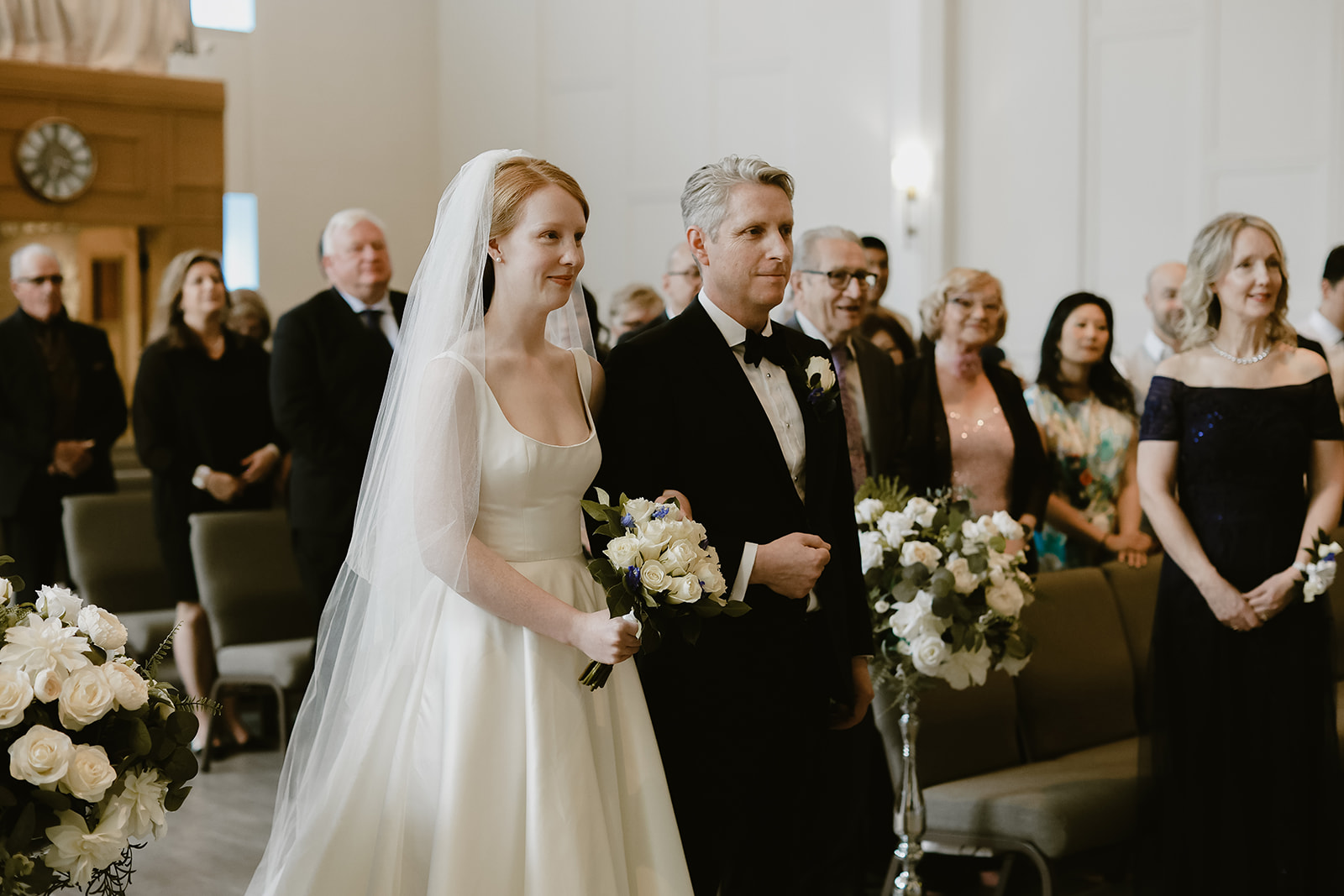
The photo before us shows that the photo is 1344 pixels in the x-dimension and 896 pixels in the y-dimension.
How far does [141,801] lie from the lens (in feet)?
7.48

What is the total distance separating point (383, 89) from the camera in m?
12.2

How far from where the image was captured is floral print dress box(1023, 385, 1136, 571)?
17.3 ft

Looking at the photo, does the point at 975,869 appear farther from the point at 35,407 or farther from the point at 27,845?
the point at 35,407

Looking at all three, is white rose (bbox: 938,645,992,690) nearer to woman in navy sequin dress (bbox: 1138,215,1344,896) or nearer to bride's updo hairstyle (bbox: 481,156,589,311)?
woman in navy sequin dress (bbox: 1138,215,1344,896)

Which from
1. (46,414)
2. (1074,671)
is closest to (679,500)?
(1074,671)

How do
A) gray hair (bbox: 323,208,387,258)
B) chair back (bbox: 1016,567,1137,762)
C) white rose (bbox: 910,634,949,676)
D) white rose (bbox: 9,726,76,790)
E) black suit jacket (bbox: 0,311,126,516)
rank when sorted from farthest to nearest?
black suit jacket (bbox: 0,311,126,516) < gray hair (bbox: 323,208,387,258) < chair back (bbox: 1016,567,1137,762) < white rose (bbox: 910,634,949,676) < white rose (bbox: 9,726,76,790)

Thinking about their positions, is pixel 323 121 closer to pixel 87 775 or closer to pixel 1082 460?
pixel 1082 460

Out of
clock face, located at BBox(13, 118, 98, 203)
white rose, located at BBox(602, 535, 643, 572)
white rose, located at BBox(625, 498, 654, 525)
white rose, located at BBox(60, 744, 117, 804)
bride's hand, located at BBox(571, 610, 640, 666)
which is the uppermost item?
clock face, located at BBox(13, 118, 98, 203)

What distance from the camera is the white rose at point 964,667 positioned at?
11.8 feet

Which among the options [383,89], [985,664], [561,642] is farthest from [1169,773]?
[383,89]

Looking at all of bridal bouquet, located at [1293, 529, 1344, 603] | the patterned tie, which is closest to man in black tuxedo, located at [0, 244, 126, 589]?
the patterned tie

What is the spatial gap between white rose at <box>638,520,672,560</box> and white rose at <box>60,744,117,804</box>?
92cm

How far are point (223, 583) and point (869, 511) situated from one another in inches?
130

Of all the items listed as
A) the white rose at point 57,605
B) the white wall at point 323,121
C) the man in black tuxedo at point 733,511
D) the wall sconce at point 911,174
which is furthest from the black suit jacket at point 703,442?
the white wall at point 323,121
